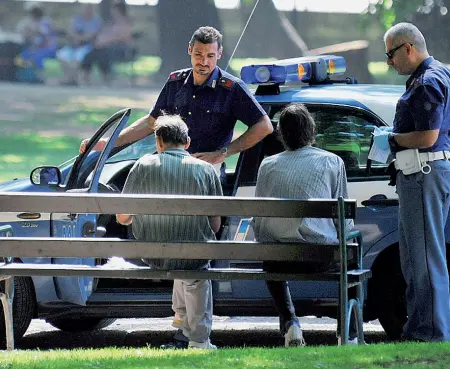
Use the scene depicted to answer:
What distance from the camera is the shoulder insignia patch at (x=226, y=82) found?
6.98 meters

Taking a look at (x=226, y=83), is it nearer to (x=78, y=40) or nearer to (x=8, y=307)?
(x=8, y=307)

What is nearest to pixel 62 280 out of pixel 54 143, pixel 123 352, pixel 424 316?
pixel 123 352

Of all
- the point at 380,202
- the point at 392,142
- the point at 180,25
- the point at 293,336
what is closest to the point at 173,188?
the point at 293,336

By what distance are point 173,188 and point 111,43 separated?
13.9 meters

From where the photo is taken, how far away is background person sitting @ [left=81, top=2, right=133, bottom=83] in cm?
1944

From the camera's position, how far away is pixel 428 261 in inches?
247

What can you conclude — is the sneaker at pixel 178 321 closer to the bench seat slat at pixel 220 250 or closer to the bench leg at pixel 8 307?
the bench seat slat at pixel 220 250

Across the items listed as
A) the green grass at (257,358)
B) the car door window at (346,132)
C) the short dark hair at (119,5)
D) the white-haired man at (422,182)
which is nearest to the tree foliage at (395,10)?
the short dark hair at (119,5)

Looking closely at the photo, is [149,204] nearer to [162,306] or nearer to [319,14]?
[162,306]

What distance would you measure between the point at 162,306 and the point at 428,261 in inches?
64.9

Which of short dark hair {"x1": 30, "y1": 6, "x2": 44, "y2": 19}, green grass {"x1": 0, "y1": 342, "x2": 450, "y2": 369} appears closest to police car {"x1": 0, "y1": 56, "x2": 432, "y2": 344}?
green grass {"x1": 0, "y1": 342, "x2": 450, "y2": 369}

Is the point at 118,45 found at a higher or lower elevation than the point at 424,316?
higher

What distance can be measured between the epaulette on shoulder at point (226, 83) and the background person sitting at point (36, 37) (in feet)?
42.6

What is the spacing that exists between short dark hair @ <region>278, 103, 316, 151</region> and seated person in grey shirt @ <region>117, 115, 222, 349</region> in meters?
0.46
